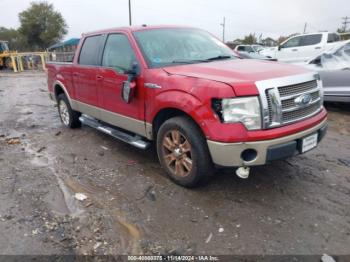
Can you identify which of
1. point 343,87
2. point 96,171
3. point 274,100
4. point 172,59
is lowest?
point 96,171

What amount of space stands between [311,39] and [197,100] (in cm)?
1287

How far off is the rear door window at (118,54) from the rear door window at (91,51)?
8.7 inches

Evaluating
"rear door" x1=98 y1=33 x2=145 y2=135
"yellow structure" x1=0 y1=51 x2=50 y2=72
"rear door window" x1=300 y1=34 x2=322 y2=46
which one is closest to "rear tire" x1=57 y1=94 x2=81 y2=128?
"rear door" x1=98 y1=33 x2=145 y2=135

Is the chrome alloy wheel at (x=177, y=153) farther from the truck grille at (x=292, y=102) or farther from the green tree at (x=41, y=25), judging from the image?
the green tree at (x=41, y=25)

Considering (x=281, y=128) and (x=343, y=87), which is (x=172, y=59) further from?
(x=343, y=87)

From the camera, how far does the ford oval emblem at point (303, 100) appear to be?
10.8 ft

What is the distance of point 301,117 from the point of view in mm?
3387

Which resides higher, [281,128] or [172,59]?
[172,59]

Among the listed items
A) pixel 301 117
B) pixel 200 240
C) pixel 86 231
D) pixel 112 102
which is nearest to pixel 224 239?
pixel 200 240

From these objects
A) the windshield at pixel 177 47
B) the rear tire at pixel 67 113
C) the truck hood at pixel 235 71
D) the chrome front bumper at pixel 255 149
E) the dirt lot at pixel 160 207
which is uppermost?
the windshield at pixel 177 47

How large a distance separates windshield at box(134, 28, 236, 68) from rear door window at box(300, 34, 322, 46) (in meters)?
10.9

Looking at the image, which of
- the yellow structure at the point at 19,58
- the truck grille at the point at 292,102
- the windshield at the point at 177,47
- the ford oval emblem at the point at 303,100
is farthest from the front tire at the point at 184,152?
the yellow structure at the point at 19,58

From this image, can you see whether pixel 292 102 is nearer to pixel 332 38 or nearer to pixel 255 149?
pixel 255 149

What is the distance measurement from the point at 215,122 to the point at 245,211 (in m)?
0.97
